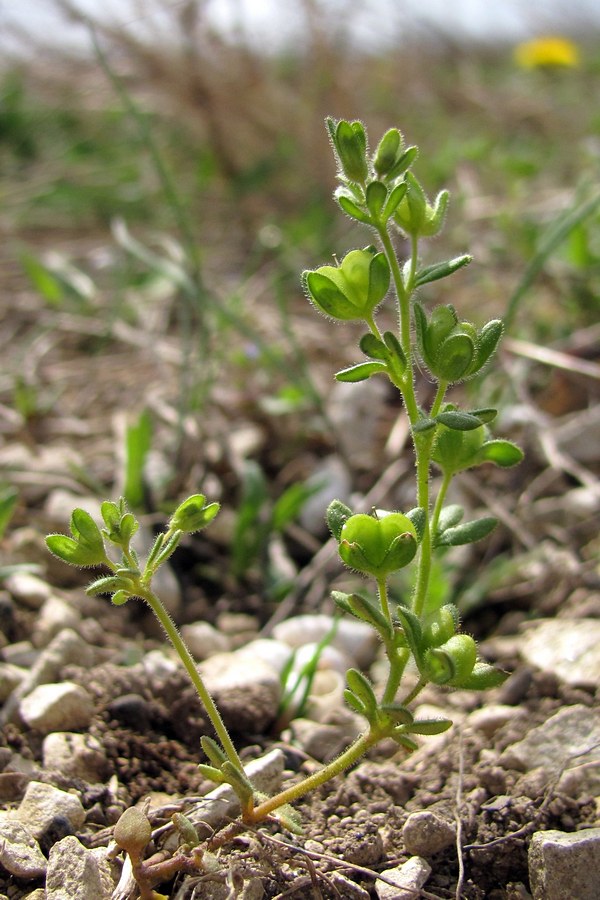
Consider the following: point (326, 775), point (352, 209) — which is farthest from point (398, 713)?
point (352, 209)

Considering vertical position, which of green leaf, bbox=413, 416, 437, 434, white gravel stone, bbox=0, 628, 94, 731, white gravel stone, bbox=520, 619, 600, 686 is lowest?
white gravel stone, bbox=520, 619, 600, 686

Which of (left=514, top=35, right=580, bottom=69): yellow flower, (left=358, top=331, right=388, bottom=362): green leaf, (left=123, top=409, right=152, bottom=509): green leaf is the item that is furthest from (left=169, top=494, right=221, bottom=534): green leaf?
(left=514, top=35, right=580, bottom=69): yellow flower

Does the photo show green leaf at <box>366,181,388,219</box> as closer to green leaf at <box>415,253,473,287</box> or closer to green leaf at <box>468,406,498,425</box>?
green leaf at <box>415,253,473,287</box>

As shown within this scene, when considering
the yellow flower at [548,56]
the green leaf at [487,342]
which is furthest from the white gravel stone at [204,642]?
the yellow flower at [548,56]

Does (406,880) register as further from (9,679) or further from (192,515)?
(9,679)

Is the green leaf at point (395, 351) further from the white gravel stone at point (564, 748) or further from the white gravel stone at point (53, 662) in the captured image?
the white gravel stone at point (53, 662)

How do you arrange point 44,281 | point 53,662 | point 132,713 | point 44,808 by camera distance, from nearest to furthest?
point 44,808, point 132,713, point 53,662, point 44,281
